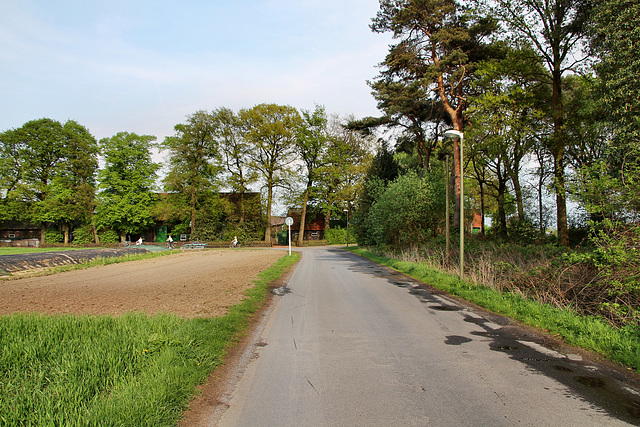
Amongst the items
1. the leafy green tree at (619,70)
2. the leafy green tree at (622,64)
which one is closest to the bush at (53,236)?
the leafy green tree at (619,70)

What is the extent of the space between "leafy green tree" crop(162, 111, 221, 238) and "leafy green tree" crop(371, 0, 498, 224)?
112 feet

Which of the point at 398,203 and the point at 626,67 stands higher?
the point at 626,67

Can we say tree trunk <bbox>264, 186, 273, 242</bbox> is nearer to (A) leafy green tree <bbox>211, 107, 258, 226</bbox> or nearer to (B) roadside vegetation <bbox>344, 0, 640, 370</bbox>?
(A) leafy green tree <bbox>211, 107, 258, 226</bbox>

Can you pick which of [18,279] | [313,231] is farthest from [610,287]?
[313,231]

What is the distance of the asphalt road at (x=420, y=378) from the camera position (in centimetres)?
352

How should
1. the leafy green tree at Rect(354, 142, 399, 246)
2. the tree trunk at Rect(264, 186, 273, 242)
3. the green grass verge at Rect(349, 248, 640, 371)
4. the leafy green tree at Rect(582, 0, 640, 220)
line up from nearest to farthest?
the green grass verge at Rect(349, 248, 640, 371)
the leafy green tree at Rect(582, 0, 640, 220)
the leafy green tree at Rect(354, 142, 399, 246)
the tree trunk at Rect(264, 186, 273, 242)

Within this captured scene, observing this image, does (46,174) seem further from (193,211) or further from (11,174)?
(193,211)

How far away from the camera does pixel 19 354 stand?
4.54m

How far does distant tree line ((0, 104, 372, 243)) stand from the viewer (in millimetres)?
49000

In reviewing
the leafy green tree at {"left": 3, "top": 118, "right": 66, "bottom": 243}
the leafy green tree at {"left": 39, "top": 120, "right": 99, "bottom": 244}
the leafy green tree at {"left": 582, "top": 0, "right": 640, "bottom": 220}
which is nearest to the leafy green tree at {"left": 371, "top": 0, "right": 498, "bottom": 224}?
the leafy green tree at {"left": 582, "top": 0, "right": 640, "bottom": 220}

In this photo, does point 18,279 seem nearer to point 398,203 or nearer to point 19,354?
point 19,354

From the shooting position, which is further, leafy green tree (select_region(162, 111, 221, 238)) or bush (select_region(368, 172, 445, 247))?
leafy green tree (select_region(162, 111, 221, 238))

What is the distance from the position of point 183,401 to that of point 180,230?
54547 mm

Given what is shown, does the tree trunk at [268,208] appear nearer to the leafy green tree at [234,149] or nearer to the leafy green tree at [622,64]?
the leafy green tree at [234,149]
